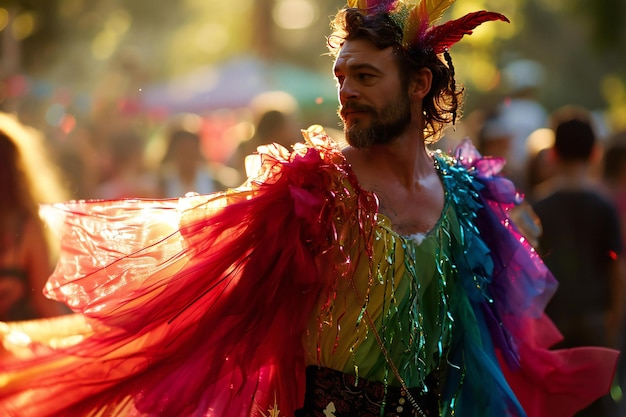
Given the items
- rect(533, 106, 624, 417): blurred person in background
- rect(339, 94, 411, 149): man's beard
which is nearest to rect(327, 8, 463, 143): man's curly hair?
rect(339, 94, 411, 149): man's beard

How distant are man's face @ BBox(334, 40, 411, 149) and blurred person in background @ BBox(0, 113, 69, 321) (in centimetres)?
207

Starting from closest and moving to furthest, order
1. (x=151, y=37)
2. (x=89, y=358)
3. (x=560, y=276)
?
(x=89, y=358) < (x=560, y=276) < (x=151, y=37)

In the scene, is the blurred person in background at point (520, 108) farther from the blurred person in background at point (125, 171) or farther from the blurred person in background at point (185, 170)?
the blurred person in background at point (125, 171)

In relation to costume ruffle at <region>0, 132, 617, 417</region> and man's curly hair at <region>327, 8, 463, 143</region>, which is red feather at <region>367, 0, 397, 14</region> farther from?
costume ruffle at <region>0, 132, 617, 417</region>

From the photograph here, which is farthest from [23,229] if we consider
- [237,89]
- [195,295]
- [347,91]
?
[237,89]

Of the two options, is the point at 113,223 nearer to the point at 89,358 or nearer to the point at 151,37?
the point at 89,358

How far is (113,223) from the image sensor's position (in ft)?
15.0

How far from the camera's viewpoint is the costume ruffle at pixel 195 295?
440 cm

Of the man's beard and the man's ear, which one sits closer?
the man's beard

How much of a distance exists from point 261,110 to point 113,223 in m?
4.95

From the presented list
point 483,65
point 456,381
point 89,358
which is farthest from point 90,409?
point 483,65

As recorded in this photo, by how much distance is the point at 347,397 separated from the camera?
4.48 metres

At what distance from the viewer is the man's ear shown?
4.82 meters

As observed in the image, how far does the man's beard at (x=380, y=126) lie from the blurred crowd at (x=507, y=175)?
4.43 feet
